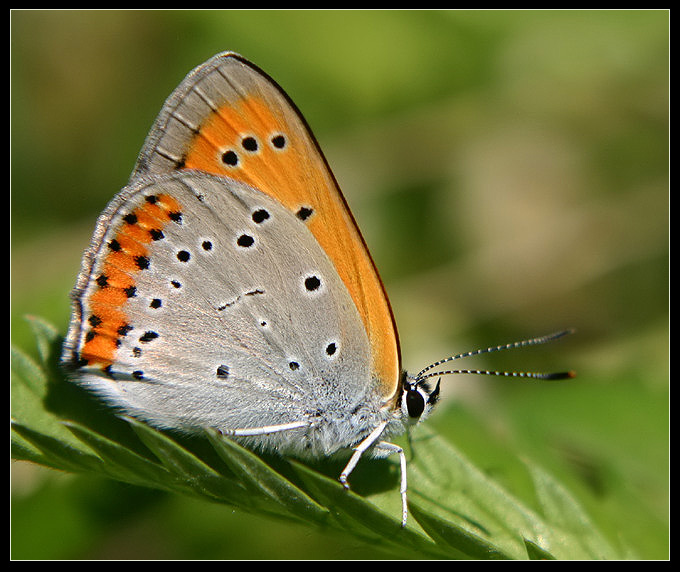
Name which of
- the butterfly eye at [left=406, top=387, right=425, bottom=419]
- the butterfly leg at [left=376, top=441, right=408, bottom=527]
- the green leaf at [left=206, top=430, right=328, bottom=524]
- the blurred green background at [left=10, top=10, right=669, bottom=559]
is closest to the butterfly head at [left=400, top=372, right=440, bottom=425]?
the butterfly eye at [left=406, top=387, right=425, bottom=419]

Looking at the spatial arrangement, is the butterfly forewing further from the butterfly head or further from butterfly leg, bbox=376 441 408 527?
butterfly leg, bbox=376 441 408 527

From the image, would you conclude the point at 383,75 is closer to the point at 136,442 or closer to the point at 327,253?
the point at 327,253

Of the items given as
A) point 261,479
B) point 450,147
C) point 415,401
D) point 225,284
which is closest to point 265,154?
point 225,284

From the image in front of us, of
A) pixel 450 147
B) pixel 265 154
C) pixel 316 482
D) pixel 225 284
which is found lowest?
pixel 450 147

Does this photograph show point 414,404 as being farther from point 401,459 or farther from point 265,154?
point 265,154
